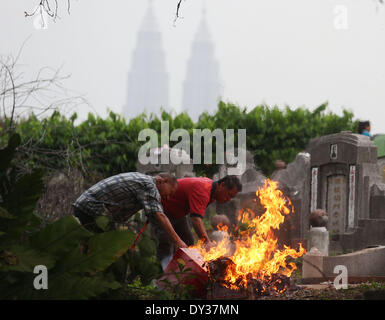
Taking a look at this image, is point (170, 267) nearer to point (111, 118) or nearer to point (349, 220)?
point (349, 220)

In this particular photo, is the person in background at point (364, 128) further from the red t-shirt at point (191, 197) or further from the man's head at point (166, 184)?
the man's head at point (166, 184)

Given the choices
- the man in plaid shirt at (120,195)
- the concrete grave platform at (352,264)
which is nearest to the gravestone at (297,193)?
the concrete grave platform at (352,264)

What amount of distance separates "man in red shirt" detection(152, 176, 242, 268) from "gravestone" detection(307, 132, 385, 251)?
20.8ft

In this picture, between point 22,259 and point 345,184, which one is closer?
point 22,259

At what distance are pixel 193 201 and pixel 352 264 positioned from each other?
3477mm

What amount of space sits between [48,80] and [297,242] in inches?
280

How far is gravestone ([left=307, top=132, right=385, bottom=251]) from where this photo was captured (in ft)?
44.7

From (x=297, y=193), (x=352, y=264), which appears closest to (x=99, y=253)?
(x=352, y=264)

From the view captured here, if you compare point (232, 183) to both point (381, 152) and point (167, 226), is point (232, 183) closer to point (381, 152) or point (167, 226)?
point (167, 226)

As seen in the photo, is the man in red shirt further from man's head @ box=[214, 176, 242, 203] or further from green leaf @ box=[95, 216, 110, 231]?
green leaf @ box=[95, 216, 110, 231]

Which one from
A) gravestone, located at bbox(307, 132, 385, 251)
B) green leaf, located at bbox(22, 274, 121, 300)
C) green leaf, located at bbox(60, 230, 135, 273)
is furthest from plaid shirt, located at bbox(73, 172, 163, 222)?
gravestone, located at bbox(307, 132, 385, 251)

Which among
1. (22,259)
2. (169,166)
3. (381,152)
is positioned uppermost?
(381,152)

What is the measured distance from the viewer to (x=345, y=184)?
1428 cm
